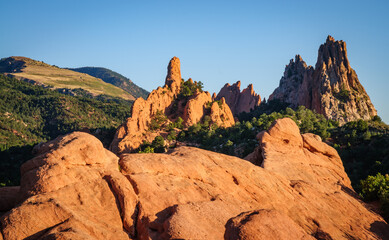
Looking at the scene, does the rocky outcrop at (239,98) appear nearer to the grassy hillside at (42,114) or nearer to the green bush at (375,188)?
the grassy hillside at (42,114)

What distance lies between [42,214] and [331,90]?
328ft

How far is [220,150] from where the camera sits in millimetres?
66438

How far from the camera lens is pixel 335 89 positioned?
102062mm

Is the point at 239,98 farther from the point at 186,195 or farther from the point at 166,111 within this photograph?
the point at 186,195

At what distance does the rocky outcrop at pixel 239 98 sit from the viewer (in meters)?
146

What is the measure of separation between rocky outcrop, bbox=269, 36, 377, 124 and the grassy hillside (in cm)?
6191

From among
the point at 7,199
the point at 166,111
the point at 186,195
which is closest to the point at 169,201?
the point at 186,195

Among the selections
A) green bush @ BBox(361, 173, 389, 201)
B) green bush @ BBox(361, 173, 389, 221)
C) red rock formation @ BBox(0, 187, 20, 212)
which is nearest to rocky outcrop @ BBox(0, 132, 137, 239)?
red rock formation @ BBox(0, 187, 20, 212)

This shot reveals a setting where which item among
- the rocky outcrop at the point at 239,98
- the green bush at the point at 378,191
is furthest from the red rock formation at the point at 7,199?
the rocky outcrop at the point at 239,98

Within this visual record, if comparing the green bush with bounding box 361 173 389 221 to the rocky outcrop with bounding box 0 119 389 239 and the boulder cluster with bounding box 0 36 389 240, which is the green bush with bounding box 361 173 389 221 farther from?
the rocky outcrop with bounding box 0 119 389 239

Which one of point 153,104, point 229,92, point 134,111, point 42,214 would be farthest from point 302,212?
point 229,92

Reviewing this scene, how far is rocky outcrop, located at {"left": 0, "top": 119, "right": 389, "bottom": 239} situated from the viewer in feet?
52.5

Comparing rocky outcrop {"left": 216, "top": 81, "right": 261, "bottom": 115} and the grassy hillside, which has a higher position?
rocky outcrop {"left": 216, "top": 81, "right": 261, "bottom": 115}

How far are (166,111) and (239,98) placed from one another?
7282cm
